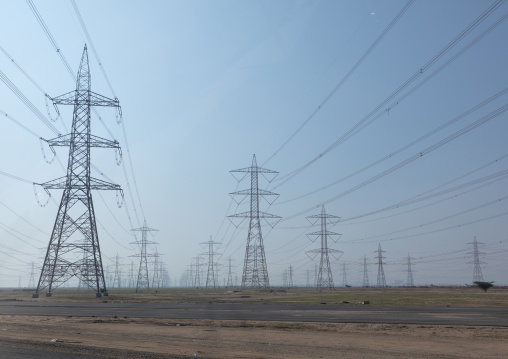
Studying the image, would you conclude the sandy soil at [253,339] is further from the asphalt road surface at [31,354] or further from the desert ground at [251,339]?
the asphalt road surface at [31,354]

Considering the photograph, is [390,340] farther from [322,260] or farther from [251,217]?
[322,260]

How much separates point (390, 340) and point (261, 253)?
81.2 m

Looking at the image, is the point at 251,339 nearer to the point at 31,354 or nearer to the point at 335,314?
the point at 31,354

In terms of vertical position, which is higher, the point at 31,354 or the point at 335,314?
the point at 335,314

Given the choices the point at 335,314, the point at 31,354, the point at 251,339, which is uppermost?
the point at 335,314

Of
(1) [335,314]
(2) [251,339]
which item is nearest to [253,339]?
(2) [251,339]

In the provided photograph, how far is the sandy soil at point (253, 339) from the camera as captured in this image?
22719 millimetres

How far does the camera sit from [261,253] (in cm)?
10794

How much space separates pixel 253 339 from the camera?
28.2 m

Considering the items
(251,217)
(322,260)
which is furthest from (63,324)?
(322,260)

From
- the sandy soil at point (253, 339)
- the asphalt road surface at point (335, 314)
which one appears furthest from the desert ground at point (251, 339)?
the asphalt road surface at point (335, 314)

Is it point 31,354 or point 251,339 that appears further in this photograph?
point 251,339

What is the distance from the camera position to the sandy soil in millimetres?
22719

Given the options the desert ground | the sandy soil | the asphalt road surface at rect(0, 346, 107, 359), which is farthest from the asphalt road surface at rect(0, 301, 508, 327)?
the asphalt road surface at rect(0, 346, 107, 359)
